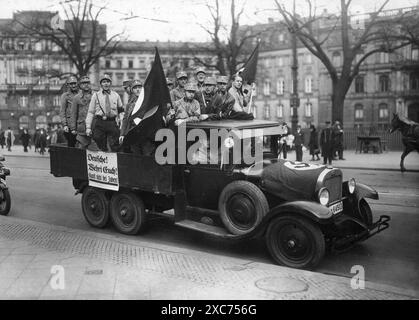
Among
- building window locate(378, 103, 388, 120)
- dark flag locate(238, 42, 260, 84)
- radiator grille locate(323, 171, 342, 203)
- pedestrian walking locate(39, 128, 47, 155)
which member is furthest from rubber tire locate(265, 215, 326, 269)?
building window locate(378, 103, 388, 120)

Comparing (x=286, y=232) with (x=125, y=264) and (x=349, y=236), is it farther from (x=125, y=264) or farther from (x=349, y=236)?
(x=125, y=264)

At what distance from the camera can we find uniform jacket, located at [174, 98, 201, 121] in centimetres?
796

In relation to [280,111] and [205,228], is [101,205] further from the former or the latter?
[280,111]

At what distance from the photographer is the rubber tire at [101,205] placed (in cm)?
860

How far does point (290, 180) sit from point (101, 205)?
3673 millimetres

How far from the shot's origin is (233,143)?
23.0 ft

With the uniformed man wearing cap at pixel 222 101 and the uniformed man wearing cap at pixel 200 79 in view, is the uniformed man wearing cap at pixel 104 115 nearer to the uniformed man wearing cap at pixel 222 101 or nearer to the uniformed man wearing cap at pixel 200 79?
the uniformed man wearing cap at pixel 200 79

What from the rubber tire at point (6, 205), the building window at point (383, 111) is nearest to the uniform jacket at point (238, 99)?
the rubber tire at point (6, 205)

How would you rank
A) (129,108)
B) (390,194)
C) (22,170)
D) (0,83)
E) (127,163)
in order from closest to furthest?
(127,163)
(129,108)
(390,194)
(22,170)
(0,83)

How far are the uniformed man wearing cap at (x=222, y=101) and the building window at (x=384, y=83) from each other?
61659mm

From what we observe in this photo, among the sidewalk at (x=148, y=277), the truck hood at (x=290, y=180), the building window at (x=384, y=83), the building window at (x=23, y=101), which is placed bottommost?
the sidewalk at (x=148, y=277)

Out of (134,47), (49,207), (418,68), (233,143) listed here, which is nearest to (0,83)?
(134,47)

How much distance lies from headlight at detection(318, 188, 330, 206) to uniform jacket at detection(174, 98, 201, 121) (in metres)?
2.49

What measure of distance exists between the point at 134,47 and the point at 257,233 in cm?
6809
